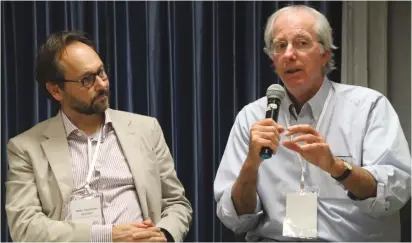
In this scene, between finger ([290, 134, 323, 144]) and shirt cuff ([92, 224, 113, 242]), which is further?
shirt cuff ([92, 224, 113, 242])

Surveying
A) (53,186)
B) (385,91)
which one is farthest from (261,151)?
(385,91)

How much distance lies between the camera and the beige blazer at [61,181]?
1.86m

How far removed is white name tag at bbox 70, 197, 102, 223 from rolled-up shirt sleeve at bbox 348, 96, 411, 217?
91 cm

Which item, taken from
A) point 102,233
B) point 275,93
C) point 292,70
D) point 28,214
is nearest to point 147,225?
point 102,233

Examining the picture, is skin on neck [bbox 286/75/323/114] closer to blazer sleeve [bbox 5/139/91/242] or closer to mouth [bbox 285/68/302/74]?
mouth [bbox 285/68/302/74]

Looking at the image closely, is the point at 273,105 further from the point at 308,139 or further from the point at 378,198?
the point at 378,198

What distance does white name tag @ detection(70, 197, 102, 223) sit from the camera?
6.23 feet

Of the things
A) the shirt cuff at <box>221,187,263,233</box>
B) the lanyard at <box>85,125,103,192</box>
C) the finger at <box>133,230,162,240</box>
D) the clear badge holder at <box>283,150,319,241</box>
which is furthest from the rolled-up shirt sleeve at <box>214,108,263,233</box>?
the lanyard at <box>85,125,103,192</box>

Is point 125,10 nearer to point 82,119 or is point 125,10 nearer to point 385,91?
point 82,119

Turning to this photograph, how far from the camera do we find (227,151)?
2.02 m

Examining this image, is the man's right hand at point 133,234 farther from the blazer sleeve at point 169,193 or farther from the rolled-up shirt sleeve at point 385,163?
the rolled-up shirt sleeve at point 385,163

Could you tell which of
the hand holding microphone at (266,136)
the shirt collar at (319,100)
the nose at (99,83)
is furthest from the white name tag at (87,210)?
the shirt collar at (319,100)

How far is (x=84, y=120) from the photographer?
2088 mm

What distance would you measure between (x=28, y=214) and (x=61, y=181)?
16 cm
